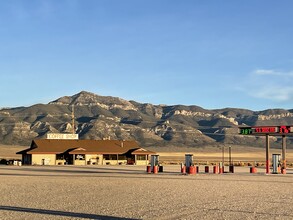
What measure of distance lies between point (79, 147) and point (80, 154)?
8.88 ft

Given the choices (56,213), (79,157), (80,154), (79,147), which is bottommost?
(56,213)

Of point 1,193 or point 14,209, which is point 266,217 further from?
point 1,193

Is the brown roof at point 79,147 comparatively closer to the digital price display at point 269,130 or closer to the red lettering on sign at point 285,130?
the digital price display at point 269,130

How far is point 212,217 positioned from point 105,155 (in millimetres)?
73163

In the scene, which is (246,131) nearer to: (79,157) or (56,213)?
(56,213)

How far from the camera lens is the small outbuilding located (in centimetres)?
8556

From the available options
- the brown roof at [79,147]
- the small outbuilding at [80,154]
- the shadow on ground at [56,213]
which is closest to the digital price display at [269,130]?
the small outbuilding at [80,154]

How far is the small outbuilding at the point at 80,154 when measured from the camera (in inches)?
3369

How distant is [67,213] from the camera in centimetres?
1761

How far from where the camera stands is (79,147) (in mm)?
89062

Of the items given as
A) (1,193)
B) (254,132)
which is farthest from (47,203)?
(254,132)

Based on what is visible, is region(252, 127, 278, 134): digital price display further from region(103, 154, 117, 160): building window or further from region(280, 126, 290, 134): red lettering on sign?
region(103, 154, 117, 160): building window

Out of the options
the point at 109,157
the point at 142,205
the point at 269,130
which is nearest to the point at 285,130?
the point at 269,130

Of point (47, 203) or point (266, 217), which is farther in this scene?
point (47, 203)
